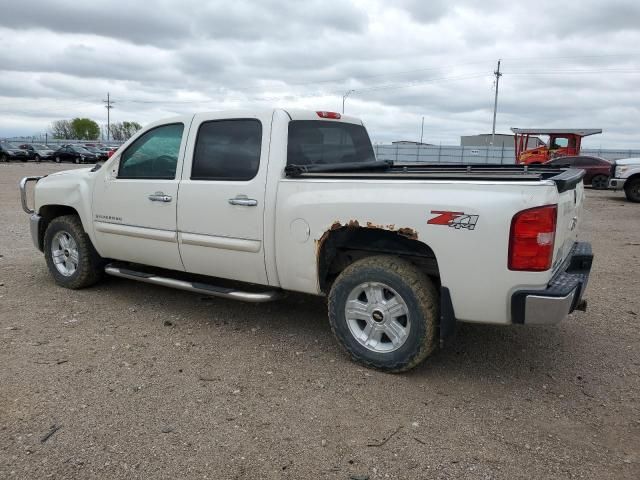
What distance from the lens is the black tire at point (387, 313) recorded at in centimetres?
370

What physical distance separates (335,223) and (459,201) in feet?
2.94

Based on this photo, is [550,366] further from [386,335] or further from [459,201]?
[459,201]

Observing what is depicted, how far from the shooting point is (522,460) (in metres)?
2.94

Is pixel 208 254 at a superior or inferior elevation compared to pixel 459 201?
inferior

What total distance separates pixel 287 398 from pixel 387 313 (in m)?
0.89

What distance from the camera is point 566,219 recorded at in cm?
376

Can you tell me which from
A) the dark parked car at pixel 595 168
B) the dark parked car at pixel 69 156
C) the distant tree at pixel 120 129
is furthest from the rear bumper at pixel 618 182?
the distant tree at pixel 120 129

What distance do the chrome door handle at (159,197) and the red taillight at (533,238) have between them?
2892 mm

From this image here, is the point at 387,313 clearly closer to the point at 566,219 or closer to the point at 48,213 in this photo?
the point at 566,219

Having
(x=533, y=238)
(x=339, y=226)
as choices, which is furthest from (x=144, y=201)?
(x=533, y=238)

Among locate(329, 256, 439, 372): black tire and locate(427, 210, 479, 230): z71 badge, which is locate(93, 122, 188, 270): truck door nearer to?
locate(329, 256, 439, 372): black tire

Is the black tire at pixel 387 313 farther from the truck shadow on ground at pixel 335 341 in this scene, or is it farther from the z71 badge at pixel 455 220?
the z71 badge at pixel 455 220

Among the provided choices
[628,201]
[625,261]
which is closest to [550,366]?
[625,261]

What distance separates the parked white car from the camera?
1602 cm
